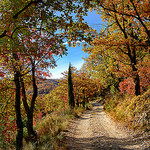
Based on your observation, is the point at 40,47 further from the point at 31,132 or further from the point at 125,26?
the point at 125,26

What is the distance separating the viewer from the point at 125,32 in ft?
30.8

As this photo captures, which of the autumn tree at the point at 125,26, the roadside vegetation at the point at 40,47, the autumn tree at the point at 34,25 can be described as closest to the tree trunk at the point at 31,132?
the roadside vegetation at the point at 40,47

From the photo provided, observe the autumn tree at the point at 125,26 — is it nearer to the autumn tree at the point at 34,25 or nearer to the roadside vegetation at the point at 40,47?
the roadside vegetation at the point at 40,47

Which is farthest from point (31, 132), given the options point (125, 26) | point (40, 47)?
point (125, 26)

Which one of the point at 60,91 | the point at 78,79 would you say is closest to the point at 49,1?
the point at 78,79

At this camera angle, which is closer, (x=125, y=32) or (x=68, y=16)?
(x=68, y=16)

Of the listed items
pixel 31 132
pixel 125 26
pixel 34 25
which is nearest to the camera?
pixel 34 25

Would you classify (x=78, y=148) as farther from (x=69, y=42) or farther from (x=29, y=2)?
(x=29, y=2)

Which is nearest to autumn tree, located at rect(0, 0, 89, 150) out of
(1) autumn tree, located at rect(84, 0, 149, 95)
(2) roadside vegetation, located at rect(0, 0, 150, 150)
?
(2) roadside vegetation, located at rect(0, 0, 150, 150)

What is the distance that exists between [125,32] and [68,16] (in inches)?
273

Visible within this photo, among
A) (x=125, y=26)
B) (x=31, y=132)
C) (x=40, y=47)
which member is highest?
(x=125, y=26)

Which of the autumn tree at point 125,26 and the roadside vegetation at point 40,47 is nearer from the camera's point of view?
the roadside vegetation at point 40,47

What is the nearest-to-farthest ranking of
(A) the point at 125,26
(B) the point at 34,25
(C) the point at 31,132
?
(B) the point at 34,25 → (C) the point at 31,132 → (A) the point at 125,26

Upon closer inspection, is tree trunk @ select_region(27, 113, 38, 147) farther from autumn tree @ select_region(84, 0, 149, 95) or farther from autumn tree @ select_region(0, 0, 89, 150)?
autumn tree @ select_region(84, 0, 149, 95)
